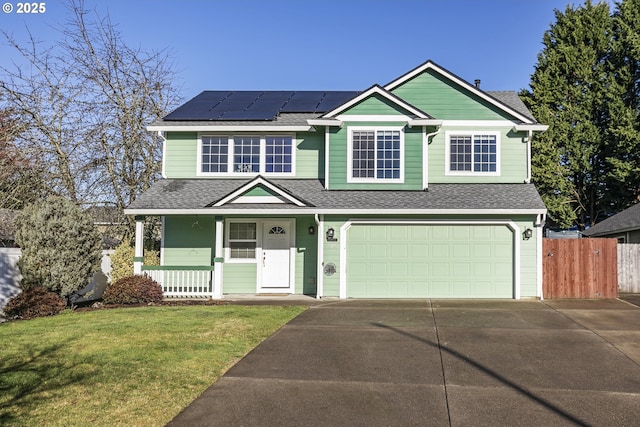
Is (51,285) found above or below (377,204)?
below

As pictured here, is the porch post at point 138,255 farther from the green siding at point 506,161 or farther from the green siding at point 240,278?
the green siding at point 506,161

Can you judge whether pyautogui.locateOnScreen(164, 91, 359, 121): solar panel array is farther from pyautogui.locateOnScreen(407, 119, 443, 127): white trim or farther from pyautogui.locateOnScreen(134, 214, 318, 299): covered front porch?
pyautogui.locateOnScreen(134, 214, 318, 299): covered front porch

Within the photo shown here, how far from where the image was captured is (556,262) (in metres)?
14.3

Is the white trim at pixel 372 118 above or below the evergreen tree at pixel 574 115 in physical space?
below

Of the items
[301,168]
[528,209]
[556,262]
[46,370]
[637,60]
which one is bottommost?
[46,370]

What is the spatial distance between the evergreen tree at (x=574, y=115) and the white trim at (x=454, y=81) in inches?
583

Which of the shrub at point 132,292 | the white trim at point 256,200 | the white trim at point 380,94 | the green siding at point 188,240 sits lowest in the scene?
the shrub at point 132,292

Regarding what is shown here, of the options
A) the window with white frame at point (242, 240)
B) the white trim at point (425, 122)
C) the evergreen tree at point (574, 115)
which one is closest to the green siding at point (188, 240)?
the window with white frame at point (242, 240)

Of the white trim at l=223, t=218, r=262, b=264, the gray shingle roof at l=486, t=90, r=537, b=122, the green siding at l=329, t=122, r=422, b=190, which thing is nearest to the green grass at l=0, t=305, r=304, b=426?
the white trim at l=223, t=218, r=262, b=264

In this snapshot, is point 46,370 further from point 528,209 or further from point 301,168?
point 528,209

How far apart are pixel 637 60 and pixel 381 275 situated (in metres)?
24.5

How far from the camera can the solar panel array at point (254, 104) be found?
1647 centimetres

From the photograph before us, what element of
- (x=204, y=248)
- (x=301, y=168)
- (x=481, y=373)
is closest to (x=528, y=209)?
(x=301, y=168)

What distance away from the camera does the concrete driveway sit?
210 inches
